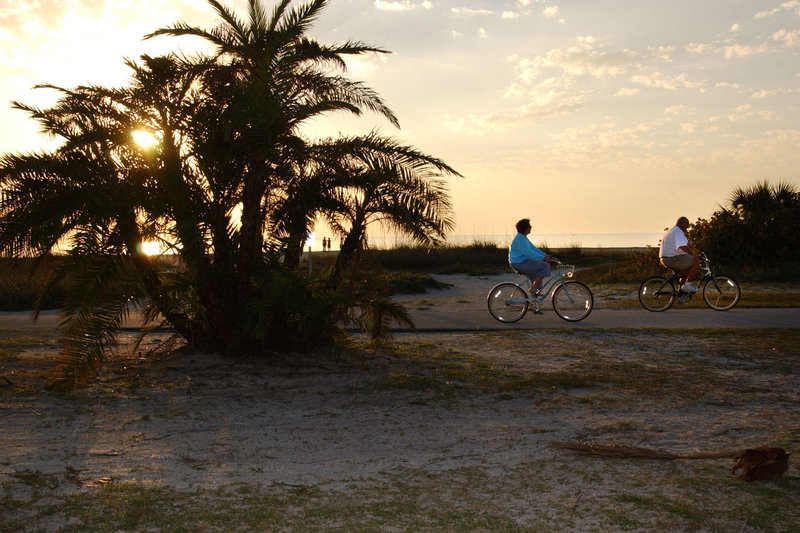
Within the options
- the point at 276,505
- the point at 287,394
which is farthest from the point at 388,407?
the point at 276,505

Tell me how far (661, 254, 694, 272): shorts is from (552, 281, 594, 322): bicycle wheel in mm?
1859

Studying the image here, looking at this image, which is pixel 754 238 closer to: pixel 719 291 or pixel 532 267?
pixel 719 291

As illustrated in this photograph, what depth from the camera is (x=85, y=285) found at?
7887 millimetres

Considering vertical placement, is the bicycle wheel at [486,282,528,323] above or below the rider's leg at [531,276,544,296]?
below

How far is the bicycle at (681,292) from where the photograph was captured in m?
14.8

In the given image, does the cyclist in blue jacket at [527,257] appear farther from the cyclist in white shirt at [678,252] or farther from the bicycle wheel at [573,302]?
the cyclist in white shirt at [678,252]

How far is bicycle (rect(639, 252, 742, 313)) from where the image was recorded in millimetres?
14750

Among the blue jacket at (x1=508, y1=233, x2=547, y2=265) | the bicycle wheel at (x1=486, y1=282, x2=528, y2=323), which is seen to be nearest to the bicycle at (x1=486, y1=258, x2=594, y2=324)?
the bicycle wheel at (x1=486, y1=282, x2=528, y2=323)

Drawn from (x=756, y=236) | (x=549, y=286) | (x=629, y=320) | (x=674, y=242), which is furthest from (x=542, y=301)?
(x=756, y=236)

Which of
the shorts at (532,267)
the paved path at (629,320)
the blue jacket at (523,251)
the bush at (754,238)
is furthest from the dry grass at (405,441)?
the bush at (754,238)

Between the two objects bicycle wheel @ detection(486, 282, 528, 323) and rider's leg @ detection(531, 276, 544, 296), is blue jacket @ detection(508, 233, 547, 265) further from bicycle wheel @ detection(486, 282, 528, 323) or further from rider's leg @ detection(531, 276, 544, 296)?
bicycle wheel @ detection(486, 282, 528, 323)

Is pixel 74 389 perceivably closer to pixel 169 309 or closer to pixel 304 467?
pixel 169 309

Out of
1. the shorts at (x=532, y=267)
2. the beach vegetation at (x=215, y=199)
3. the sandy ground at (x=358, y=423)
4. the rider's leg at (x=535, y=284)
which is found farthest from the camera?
the rider's leg at (x=535, y=284)

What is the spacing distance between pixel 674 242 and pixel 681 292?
112 cm
